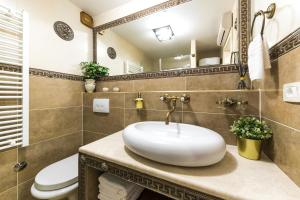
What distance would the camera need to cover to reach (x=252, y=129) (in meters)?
0.76

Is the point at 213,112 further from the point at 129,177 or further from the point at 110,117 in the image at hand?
the point at 110,117

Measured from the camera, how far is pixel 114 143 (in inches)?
36.8

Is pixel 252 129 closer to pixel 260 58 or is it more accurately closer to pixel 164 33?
pixel 260 58

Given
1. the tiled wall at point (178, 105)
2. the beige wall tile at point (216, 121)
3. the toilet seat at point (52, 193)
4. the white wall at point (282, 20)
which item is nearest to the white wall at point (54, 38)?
the tiled wall at point (178, 105)

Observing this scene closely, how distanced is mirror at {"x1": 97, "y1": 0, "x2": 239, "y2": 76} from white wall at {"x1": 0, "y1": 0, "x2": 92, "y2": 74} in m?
0.34

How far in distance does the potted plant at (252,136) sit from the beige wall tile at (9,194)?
5.60 feet

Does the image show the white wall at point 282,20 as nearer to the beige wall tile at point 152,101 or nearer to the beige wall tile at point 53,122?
the beige wall tile at point 152,101

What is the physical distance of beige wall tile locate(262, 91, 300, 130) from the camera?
528 millimetres

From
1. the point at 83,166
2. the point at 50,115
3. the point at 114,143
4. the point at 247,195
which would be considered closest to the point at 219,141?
the point at 247,195

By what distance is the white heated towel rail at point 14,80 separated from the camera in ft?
3.41

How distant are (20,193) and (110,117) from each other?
3.13 ft

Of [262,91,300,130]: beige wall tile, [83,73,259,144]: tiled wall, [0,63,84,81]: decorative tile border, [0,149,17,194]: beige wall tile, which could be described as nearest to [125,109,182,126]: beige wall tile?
[83,73,259,144]: tiled wall

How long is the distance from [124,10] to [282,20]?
1417 millimetres

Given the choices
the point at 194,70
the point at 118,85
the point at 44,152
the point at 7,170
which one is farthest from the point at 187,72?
the point at 7,170
